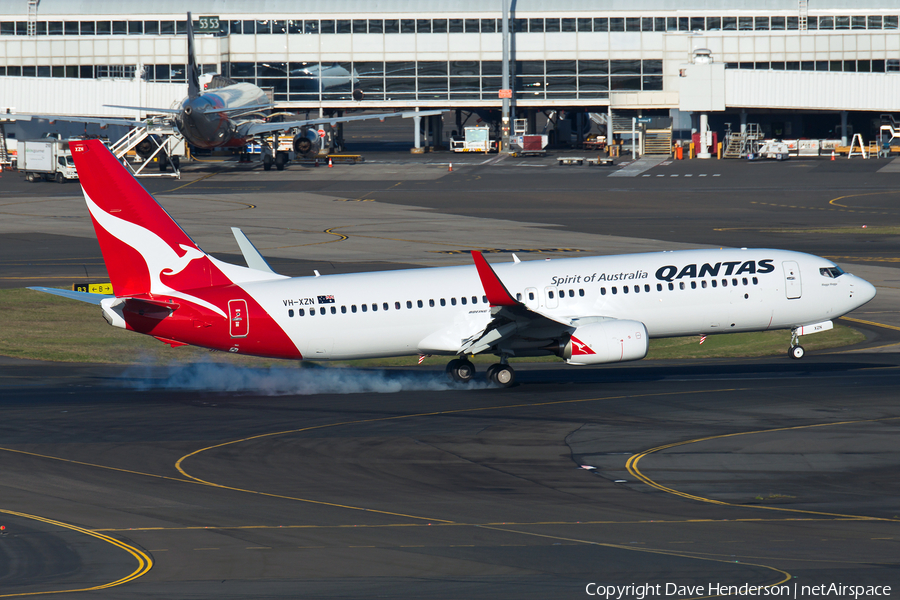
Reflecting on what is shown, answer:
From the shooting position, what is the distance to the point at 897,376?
38.6 m

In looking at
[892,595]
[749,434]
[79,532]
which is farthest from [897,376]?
[79,532]

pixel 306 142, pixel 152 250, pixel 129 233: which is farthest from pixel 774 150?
pixel 129 233

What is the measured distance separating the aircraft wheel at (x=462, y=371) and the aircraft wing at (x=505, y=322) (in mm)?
1294

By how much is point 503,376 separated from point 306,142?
92.6 meters

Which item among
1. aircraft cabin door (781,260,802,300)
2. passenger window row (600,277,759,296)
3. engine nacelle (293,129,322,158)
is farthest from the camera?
engine nacelle (293,129,322,158)

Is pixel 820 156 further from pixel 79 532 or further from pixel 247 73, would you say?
pixel 79 532

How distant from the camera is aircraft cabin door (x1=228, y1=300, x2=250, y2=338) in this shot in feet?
121

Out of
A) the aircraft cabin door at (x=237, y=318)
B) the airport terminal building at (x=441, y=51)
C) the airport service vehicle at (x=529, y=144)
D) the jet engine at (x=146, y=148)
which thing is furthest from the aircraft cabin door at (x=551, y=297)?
the airport service vehicle at (x=529, y=144)

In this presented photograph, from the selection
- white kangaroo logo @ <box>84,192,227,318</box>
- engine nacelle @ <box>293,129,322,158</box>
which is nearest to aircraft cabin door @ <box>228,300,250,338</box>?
white kangaroo logo @ <box>84,192,227,318</box>

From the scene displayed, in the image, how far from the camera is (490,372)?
38438mm

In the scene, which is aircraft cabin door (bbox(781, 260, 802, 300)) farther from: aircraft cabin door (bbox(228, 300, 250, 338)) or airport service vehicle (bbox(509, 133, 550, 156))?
airport service vehicle (bbox(509, 133, 550, 156))

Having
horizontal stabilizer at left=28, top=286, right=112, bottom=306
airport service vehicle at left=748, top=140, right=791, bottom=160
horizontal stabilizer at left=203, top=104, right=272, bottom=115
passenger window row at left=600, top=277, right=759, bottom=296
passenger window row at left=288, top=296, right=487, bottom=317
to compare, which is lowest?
passenger window row at left=288, top=296, right=487, bottom=317

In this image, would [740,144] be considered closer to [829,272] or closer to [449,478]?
[829,272]

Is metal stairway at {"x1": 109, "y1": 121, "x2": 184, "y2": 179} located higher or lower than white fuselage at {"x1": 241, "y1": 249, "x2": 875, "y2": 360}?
higher
